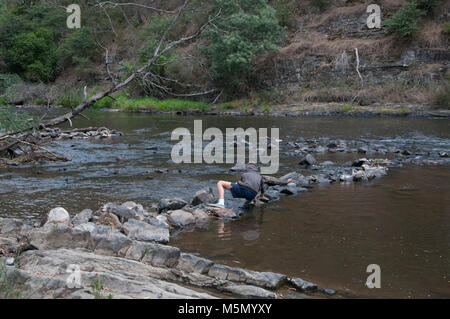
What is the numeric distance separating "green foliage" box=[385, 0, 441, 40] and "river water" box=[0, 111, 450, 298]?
17.0 meters

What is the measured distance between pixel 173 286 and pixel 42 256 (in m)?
1.44

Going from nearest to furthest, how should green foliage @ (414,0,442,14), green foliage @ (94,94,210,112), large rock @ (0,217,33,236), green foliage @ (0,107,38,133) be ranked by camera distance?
1. large rock @ (0,217,33,236)
2. green foliage @ (0,107,38,133)
3. green foliage @ (414,0,442,14)
4. green foliage @ (94,94,210,112)

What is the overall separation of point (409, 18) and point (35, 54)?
30838 millimetres

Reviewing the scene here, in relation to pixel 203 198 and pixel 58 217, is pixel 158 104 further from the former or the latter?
pixel 58 217

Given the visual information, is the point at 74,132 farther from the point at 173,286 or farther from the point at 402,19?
the point at 402,19

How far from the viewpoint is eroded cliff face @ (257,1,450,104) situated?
2788cm

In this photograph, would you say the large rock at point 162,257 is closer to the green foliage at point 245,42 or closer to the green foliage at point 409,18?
the green foliage at point 245,42

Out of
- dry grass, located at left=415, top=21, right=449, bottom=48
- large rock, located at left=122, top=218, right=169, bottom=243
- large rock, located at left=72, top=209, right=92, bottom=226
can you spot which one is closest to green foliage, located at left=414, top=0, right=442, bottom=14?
dry grass, located at left=415, top=21, right=449, bottom=48

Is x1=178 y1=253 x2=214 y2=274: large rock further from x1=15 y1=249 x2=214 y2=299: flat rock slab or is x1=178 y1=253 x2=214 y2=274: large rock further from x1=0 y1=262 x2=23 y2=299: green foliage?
x1=0 y1=262 x2=23 y2=299: green foliage

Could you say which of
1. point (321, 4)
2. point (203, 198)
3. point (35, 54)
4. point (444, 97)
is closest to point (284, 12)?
point (321, 4)

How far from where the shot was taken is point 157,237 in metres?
6.02

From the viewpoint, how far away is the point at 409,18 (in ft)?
94.4

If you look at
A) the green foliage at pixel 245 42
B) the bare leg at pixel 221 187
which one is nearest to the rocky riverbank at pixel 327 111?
the green foliage at pixel 245 42
